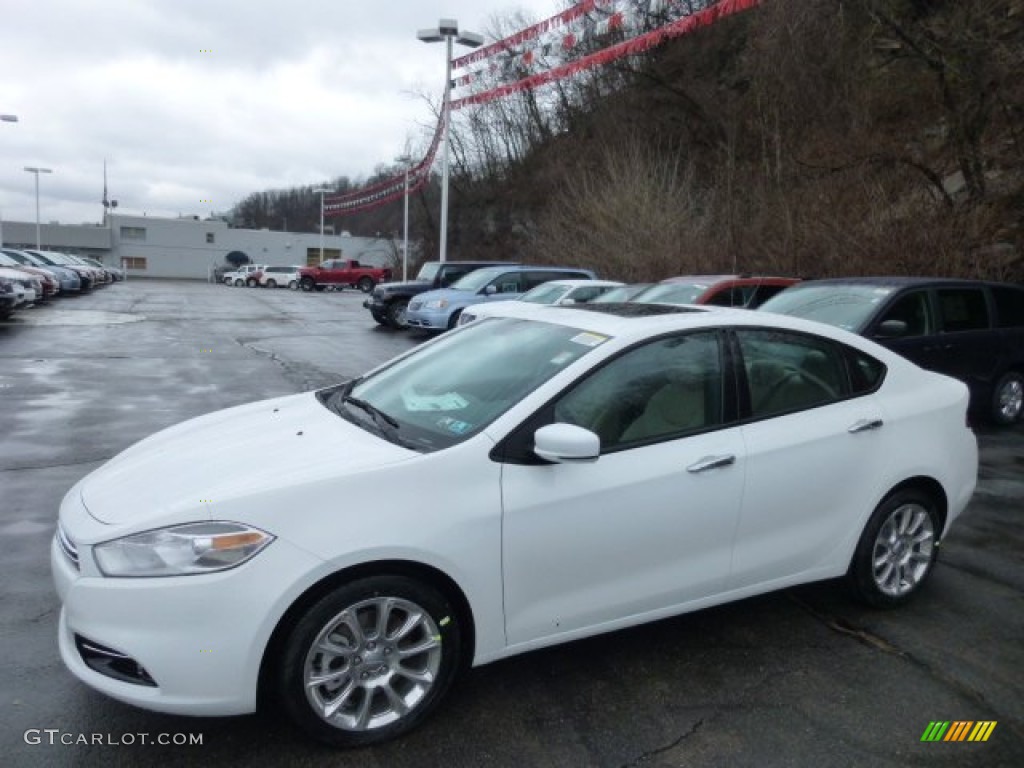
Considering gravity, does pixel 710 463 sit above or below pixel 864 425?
below

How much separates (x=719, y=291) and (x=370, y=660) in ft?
29.6

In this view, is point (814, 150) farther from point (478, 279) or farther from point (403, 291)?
point (403, 291)

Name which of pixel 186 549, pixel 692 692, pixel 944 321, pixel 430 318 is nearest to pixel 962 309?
pixel 944 321

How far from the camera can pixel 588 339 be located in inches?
139

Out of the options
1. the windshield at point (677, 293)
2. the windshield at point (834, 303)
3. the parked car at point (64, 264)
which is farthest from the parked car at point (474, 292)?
the parked car at point (64, 264)

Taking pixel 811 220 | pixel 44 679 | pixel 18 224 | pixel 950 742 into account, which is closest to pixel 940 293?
pixel 950 742

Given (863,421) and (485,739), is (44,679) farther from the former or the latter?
(863,421)

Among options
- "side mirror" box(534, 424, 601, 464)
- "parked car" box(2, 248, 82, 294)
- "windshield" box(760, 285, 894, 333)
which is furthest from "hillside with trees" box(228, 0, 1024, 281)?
"parked car" box(2, 248, 82, 294)

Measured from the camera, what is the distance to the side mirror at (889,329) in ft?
25.2

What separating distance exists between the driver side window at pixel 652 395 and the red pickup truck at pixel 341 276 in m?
45.4

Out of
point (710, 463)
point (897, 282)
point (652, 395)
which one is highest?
point (897, 282)

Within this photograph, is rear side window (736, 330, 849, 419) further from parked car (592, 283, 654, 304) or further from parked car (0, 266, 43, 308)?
parked car (0, 266, 43, 308)

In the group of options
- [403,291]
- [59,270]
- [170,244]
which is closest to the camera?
[403,291]

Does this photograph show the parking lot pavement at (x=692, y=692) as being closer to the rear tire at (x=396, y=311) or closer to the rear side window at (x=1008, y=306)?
the rear side window at (x=1008, y=306)
